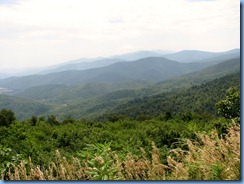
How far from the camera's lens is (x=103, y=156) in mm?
3395

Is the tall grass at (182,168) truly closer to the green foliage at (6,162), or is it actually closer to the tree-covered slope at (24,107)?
the green foliage at (6,162)

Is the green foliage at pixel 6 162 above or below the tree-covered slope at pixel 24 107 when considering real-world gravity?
above

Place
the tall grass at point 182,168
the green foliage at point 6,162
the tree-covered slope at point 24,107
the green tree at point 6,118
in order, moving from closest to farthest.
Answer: the tall grass at point 182,168 < the green foliage at point 6,162 < the green tree at point 6,118 < the tree-covered slope at point 24,107

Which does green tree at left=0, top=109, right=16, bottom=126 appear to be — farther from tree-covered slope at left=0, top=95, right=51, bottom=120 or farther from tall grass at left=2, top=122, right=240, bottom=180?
tree-covered slope at left=0, top=95, right=51, bottom=120

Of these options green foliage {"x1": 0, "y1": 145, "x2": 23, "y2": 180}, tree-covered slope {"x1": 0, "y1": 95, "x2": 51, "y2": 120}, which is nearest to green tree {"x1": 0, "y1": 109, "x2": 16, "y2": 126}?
green foliage {"x1": 0, "y1": 145, "x2": 23, "y2": 180}

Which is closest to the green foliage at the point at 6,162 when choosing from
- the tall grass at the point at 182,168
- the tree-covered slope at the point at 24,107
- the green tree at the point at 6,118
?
the tall grass at the point at 182,168

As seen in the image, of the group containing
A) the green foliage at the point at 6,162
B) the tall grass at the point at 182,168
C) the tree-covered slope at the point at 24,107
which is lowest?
the tree-covered slope at the point at 24,107

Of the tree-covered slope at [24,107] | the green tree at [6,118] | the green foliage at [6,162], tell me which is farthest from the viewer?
the tree-covered slope at [24,107]

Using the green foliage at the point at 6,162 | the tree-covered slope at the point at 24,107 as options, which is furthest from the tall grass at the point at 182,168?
the tree-covered slope at the point at 24,107

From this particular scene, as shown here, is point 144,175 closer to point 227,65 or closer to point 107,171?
point 107,171

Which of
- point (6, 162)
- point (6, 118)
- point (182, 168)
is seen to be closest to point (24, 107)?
point (6, 118)

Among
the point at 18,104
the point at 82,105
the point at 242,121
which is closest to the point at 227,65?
the point at 82,105

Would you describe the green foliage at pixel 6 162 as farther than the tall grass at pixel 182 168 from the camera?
Yes

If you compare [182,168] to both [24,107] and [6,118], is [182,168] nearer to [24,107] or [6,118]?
[6,118]
